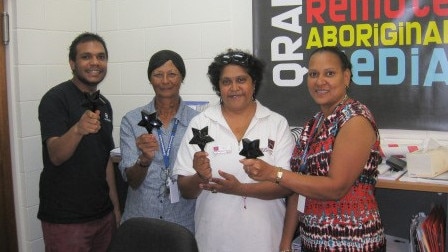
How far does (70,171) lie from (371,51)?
1.79 m

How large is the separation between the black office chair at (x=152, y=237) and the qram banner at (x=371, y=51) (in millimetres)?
1601

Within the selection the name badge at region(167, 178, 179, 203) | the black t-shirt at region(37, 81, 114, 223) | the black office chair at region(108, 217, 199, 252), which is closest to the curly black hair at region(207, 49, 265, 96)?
the name badge at region(167, 178, 179, 203)

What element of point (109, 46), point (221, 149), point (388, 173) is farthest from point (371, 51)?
point (109, 46)

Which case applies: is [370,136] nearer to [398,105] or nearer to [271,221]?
[271,221]

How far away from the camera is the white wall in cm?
311

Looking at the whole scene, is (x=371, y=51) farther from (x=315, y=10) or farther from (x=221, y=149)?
(x=221, y=149)

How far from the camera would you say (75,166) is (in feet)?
7.88

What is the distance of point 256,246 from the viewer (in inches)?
79.9

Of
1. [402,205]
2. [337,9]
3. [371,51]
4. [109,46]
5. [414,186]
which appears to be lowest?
[402,205]

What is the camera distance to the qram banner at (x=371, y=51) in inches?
99.9

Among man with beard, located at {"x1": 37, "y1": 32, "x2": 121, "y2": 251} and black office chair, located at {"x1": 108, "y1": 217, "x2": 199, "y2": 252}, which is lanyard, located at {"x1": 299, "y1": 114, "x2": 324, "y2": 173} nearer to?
black office chair, located at {"x1": 108, "y1": 217, "x2": 199, "y2": 252}

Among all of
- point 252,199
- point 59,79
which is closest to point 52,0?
point 59,79

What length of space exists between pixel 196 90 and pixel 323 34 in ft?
3.24

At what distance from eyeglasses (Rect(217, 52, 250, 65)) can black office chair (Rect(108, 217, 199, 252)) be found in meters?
Result: 0.89
